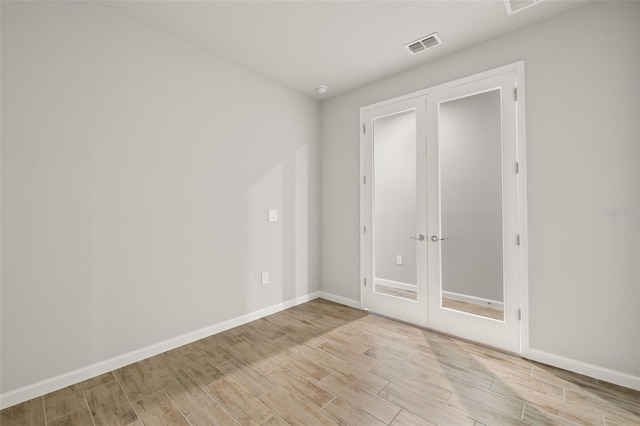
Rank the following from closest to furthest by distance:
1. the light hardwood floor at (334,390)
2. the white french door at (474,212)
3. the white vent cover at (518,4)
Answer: the light hardwood floor at (334,390) → the white vent cover at (518,4) → the white french door at (474,212)

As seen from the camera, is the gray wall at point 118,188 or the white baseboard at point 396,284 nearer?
the gray wall at point 118,188

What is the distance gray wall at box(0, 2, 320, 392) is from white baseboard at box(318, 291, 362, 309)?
3.05ft

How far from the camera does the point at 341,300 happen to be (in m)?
3.88

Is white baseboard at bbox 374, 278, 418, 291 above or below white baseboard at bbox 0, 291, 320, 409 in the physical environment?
above

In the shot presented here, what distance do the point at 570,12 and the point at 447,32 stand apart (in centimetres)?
91

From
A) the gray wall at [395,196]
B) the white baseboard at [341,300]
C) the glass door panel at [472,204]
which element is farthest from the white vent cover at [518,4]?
the white baseboard at [341,300]

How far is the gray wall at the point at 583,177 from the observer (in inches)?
80.3

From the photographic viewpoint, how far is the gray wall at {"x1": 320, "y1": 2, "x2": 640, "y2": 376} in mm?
2039

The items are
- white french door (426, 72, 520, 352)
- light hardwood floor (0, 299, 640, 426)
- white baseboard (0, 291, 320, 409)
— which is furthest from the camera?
→ white french door (426, 72, 520, 352)

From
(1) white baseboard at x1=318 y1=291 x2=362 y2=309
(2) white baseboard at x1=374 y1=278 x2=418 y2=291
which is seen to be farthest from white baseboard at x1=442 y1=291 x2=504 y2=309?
(1) white baseboard at x1=318 y1=291 x2=362 y2=309

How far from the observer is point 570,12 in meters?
2.26

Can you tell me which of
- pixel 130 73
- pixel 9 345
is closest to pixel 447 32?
pixel 130 73

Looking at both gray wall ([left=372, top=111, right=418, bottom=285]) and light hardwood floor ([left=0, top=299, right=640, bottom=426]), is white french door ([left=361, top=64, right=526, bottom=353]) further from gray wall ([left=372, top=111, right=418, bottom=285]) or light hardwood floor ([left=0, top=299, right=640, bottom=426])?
light hardwood floor ([left=0, top=299, right=640, bottom=426])

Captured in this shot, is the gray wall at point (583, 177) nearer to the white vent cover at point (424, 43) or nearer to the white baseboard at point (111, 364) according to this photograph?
the white vent cover at point (424, 43)
